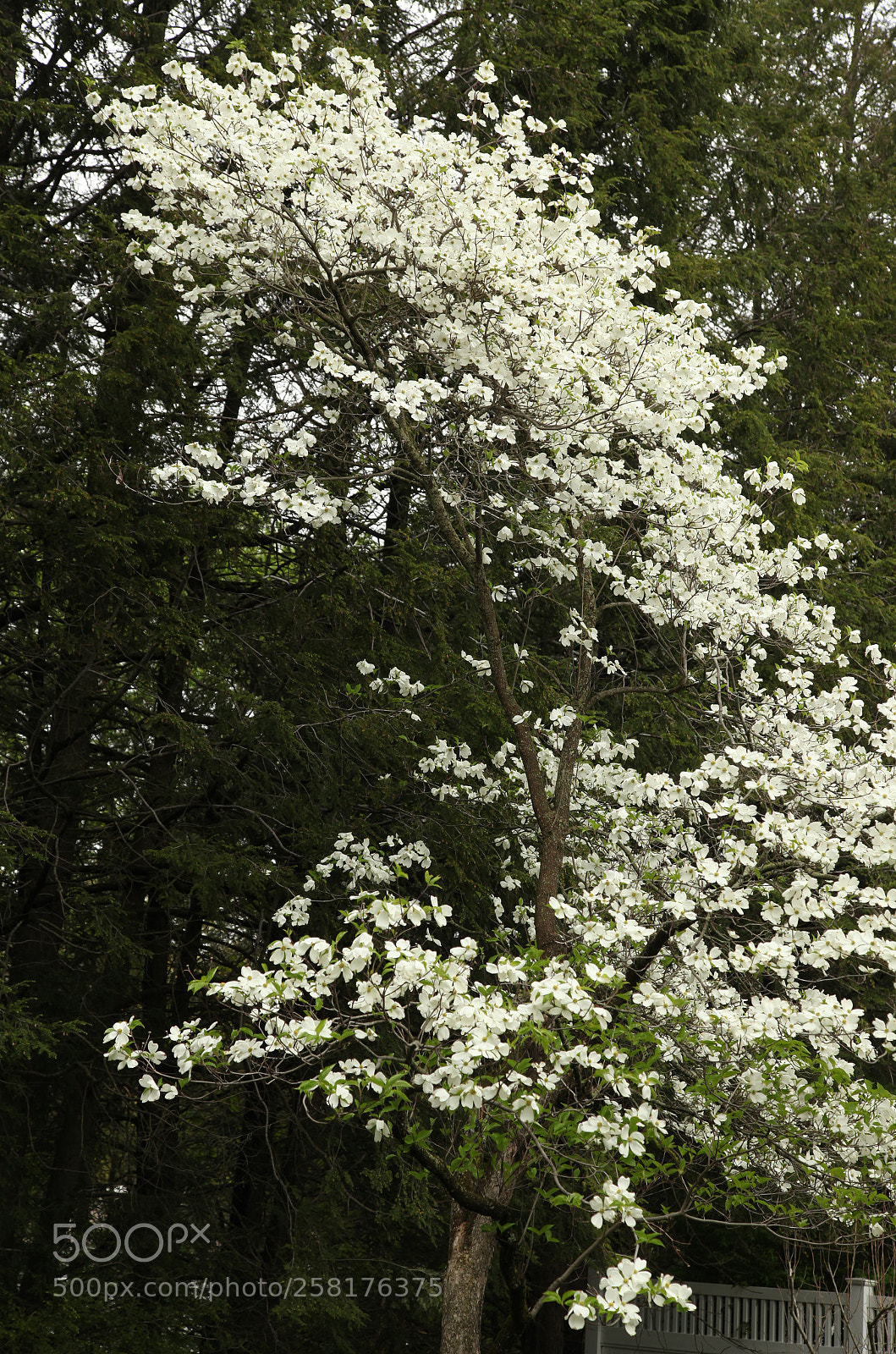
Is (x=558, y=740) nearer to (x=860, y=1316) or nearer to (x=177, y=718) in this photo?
(x=177, y=718)

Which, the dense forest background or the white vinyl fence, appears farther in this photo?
the dense forest background

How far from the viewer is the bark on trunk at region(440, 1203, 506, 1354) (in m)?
4.29

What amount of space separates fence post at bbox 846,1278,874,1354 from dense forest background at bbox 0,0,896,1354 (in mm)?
1454

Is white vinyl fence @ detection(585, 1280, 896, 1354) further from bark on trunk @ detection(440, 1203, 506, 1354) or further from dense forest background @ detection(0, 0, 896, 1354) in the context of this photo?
bark on trunk @ detection(440, 1203, 506, 1354)

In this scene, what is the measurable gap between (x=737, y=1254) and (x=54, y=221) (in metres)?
7.45

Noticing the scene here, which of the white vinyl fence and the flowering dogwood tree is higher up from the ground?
the flowering dogwood tree

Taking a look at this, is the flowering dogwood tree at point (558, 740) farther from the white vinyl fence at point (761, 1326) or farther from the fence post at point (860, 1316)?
the white vinyl fence at point (761, 1326)

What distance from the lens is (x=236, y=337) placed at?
256 inches

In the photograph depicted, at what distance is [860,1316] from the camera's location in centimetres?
565

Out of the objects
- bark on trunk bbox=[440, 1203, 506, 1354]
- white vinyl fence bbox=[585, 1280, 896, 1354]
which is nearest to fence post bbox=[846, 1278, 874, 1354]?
white vinyl fence bbox=[585, 1280, 896, 1354]

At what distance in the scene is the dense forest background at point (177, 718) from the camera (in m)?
5.85

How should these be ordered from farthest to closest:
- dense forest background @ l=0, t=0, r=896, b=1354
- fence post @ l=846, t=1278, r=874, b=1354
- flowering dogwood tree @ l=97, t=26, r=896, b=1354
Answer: dense forest background @ l=0, t=0, r=896, b=1354, fence post @ l=846, t=1278, r=874, b=1354, flowering dogwood tree @ l=97, t=26, r=896, b=1354

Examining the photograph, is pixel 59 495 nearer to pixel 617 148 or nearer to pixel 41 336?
pixel 41 336

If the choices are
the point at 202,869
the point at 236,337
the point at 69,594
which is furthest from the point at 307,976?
the point at 236,337
